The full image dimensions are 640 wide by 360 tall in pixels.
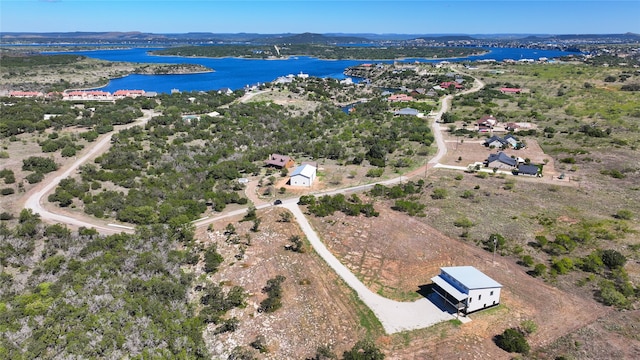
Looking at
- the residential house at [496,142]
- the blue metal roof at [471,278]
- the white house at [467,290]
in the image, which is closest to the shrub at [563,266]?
the blue metal roof at [471,278]

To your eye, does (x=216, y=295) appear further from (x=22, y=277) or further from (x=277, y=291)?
(x=22, y=277)

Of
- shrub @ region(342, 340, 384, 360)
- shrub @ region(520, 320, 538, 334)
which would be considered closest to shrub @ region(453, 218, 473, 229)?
shrub @ region(520, 320, 538, 334)

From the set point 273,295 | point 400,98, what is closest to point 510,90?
point 400,98

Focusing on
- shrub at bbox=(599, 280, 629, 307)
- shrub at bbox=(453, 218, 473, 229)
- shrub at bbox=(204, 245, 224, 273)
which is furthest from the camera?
shrub at bbox=(453, 218, 473, 229)

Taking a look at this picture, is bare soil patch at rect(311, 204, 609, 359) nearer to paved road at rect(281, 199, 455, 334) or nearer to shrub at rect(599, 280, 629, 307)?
paved road at rect(281, 199, 455, 334)

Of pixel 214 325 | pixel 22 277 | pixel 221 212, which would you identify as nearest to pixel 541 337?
pixel 214 325

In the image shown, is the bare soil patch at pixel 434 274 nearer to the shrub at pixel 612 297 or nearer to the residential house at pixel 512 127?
the shrub at pixel 612 297

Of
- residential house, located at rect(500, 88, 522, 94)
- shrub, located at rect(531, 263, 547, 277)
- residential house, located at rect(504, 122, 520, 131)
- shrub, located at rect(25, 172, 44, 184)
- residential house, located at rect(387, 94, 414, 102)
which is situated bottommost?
shrub, located at rect(531, 263, 547, 277)
